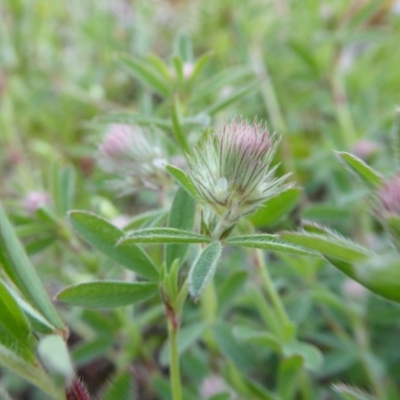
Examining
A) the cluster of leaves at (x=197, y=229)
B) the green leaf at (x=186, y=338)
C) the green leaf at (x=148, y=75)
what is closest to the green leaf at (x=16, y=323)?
the cluster of leaves at (x=197, y=229)

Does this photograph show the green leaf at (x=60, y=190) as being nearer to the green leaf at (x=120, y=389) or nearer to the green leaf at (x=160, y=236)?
the green leaf at (x=120, y=389)

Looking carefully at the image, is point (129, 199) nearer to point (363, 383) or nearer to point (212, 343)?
point (212, 343)

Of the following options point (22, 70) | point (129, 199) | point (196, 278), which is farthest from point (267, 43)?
point (196, 278)

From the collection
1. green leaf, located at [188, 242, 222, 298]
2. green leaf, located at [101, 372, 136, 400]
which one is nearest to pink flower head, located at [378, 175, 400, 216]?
green leaf, located at [188, 242, 222, 298]

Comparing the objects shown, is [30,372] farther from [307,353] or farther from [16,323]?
[307,353]

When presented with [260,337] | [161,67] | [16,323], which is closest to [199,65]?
[161,67]

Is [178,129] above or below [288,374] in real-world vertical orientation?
above

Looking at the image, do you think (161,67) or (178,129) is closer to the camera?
(178,129)

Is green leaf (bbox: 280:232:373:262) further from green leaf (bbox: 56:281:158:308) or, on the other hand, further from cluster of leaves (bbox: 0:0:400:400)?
green leaf (bbox: 56:281:158:308)
